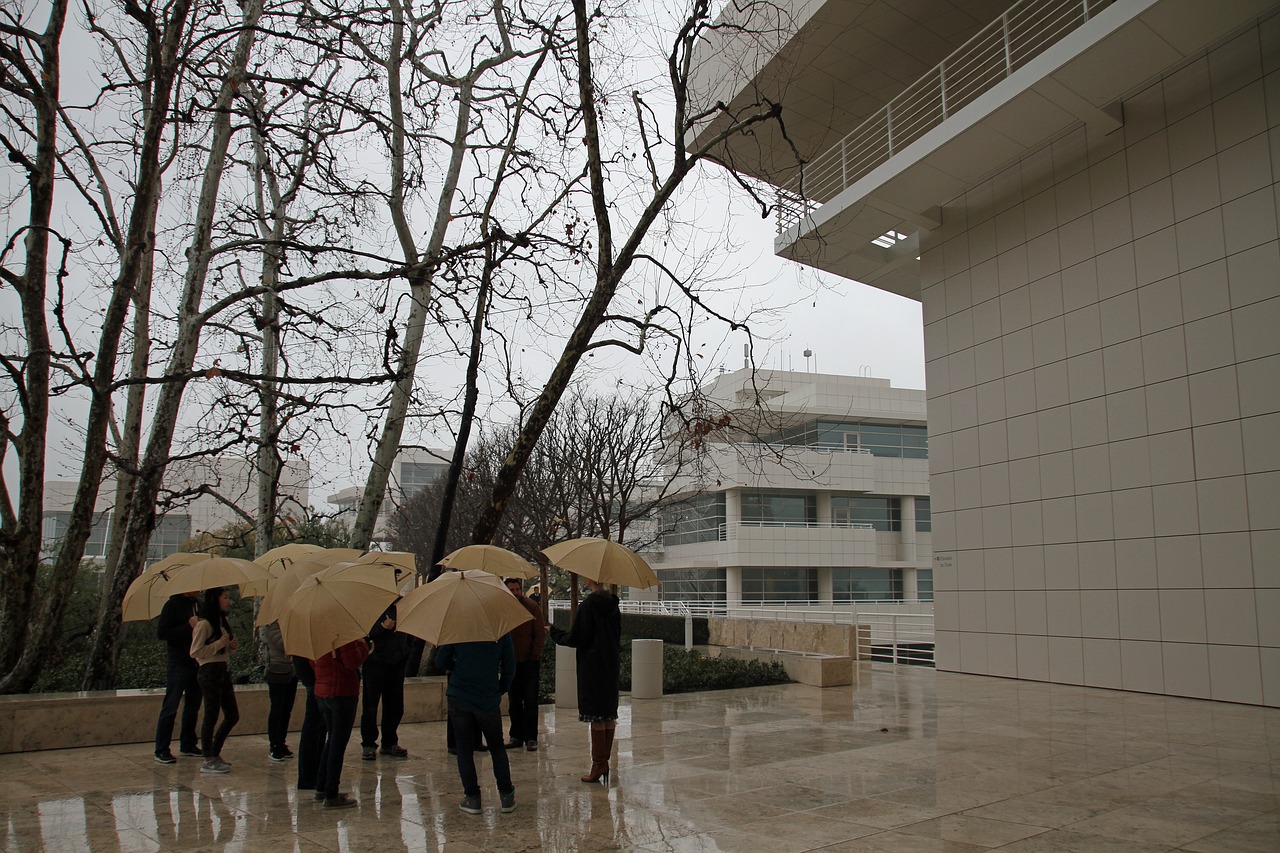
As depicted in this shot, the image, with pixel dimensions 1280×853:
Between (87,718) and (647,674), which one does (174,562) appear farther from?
(647,674)

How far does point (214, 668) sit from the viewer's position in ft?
25.9

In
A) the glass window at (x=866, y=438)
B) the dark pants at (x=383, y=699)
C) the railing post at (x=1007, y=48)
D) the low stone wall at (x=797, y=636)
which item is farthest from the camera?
the glass window at (x=866, y=438)

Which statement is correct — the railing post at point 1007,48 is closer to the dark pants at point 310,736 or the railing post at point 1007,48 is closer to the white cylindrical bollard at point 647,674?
the white cylindrical bollard at point 647,674

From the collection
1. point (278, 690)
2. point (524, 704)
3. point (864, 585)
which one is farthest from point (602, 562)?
point (864, 585)

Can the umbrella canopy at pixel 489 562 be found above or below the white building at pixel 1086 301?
below

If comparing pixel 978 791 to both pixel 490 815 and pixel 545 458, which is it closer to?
pixel 490 815

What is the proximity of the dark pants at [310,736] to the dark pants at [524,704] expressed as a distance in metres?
2.18

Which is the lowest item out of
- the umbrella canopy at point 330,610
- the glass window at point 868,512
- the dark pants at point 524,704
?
the dark pants at point 524,704

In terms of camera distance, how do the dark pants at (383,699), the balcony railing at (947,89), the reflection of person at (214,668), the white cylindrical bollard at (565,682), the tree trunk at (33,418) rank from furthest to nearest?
the balcony railing at (947,89)
the white cylindrical bollard at (565,682)
the tree trunk at (33,418)
the dark pants at (383,699)
the reflection of person at (214,668)

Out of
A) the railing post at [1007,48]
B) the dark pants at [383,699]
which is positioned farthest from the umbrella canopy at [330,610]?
the railing post at [1007,48]

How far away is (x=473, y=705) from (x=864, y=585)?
45.7 meters

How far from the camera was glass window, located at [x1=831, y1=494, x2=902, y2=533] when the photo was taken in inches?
1933

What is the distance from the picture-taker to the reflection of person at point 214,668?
25.6 feet

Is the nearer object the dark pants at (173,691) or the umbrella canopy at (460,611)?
the umbrella canopy at (460,611)
